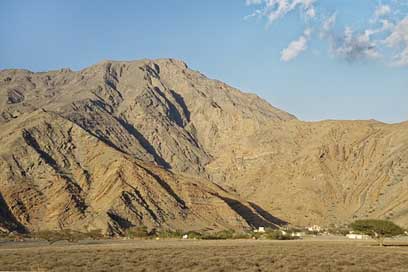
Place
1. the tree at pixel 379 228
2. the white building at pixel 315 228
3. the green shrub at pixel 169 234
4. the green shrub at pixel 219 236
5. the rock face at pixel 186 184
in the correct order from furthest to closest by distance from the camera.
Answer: the white building at pixel 315 228
the rock face at pixel 186 184
the green shrub at pixel 169 234
the green shrub at pixel 219 236
the tree at pixel 379 228

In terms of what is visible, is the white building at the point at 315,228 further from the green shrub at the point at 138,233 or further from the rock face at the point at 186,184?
the green shrub at the point at 138,233

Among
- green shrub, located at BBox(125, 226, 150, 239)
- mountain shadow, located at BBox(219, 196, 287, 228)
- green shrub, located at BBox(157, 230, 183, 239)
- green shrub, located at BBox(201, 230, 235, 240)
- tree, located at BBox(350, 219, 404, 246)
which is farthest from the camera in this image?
mountain shadow, located at BBox(219, 196, 287, 228)

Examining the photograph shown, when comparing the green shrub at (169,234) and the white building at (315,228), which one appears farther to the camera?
the white building at (315,228)

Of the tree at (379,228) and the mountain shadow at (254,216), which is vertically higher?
the mountain shadow at (254,216)

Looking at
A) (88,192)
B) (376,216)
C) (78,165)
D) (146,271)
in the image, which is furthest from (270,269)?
(78,165)

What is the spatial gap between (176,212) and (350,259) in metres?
92.6

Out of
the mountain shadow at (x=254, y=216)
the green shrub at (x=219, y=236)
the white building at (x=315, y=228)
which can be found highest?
the mountain shadow at (x=254, y=216)

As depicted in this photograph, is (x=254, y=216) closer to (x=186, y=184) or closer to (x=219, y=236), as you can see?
(x=186, y=184)

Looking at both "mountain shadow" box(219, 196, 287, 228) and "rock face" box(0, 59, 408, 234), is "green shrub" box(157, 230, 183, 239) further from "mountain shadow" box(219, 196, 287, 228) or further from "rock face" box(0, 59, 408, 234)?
"mountain shadow" box(219, 196, 287, 228)

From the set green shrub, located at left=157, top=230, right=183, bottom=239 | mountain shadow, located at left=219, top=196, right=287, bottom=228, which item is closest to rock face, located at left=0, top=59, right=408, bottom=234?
mountain shadow, located at left=219, top=196, right=287, bottom=228

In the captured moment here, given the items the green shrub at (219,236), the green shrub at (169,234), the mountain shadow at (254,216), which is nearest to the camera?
the green shrub at (219,236)

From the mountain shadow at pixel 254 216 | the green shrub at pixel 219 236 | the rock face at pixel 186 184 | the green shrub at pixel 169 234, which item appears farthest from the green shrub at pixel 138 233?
the mountain shadow at pixel 254 216

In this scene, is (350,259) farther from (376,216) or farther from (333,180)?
(333,180)

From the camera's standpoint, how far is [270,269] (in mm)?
45781
